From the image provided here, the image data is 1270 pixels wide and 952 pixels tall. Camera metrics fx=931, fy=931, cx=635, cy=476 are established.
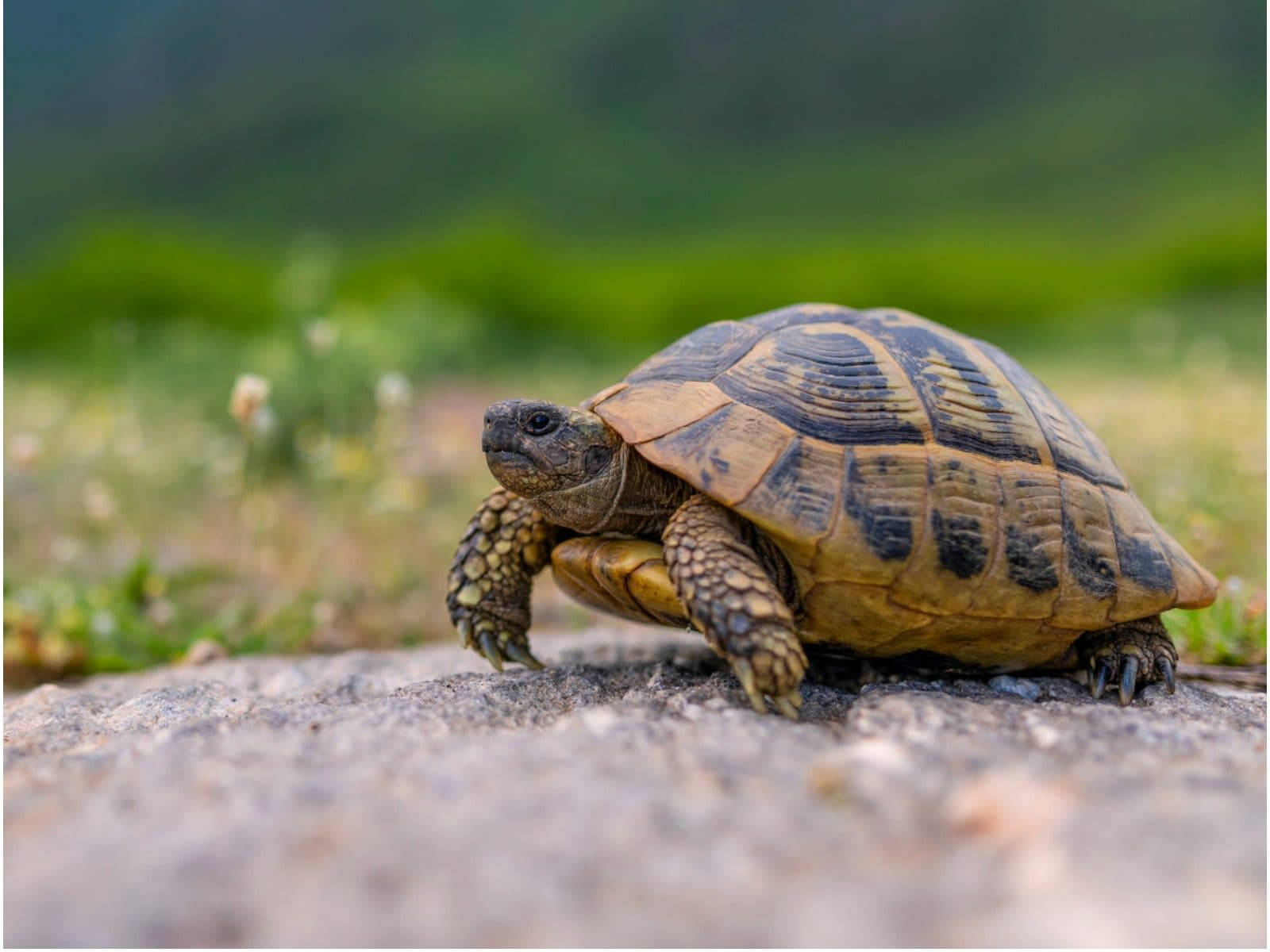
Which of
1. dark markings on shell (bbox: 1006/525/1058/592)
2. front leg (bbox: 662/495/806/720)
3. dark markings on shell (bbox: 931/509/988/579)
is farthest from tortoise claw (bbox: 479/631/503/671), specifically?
dark markings on shell (bbox: 1006/525/1058/592)

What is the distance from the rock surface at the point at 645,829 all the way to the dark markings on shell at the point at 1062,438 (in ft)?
2.24

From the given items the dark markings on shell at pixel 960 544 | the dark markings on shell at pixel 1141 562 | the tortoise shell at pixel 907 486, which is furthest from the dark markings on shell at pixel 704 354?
the dark markings on shell at pixel 1141 562

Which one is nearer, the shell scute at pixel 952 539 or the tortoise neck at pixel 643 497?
the shell scute at pixel 952 539

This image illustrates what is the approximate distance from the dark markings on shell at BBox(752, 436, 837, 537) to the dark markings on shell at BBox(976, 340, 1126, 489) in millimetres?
660

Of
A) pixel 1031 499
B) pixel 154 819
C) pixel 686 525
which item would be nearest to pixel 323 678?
pixel 686 525

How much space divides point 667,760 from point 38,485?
4.86m

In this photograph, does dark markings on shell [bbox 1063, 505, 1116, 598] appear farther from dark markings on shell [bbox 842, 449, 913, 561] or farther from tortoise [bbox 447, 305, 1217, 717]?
dark markings on shell [bbox 842, 449, 913, 561]

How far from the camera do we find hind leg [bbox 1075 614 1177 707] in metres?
2.24

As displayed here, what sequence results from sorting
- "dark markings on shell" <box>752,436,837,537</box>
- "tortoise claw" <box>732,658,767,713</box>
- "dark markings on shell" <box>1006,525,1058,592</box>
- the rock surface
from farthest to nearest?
"dark markings on shell" <box>1006,525,1058,592</box> → "dark markings on shell" <box>752,436,837,537</box> → "tortoise claw" <box>732,658,767,713</box> → the rock surface

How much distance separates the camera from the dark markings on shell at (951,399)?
6.95 feet

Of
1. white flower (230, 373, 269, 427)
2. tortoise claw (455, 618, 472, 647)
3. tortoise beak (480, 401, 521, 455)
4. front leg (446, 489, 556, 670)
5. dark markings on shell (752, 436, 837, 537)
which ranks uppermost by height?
white flower (230, 373, 269, 427)

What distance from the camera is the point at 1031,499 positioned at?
2.10 m

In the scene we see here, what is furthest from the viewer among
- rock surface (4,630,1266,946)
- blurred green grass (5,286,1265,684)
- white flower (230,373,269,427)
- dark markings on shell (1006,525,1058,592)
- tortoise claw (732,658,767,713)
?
blurred green grass (5,286,1265,684)

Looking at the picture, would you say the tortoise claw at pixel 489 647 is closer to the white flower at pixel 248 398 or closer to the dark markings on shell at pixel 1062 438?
the white flower at pixel 248 398
